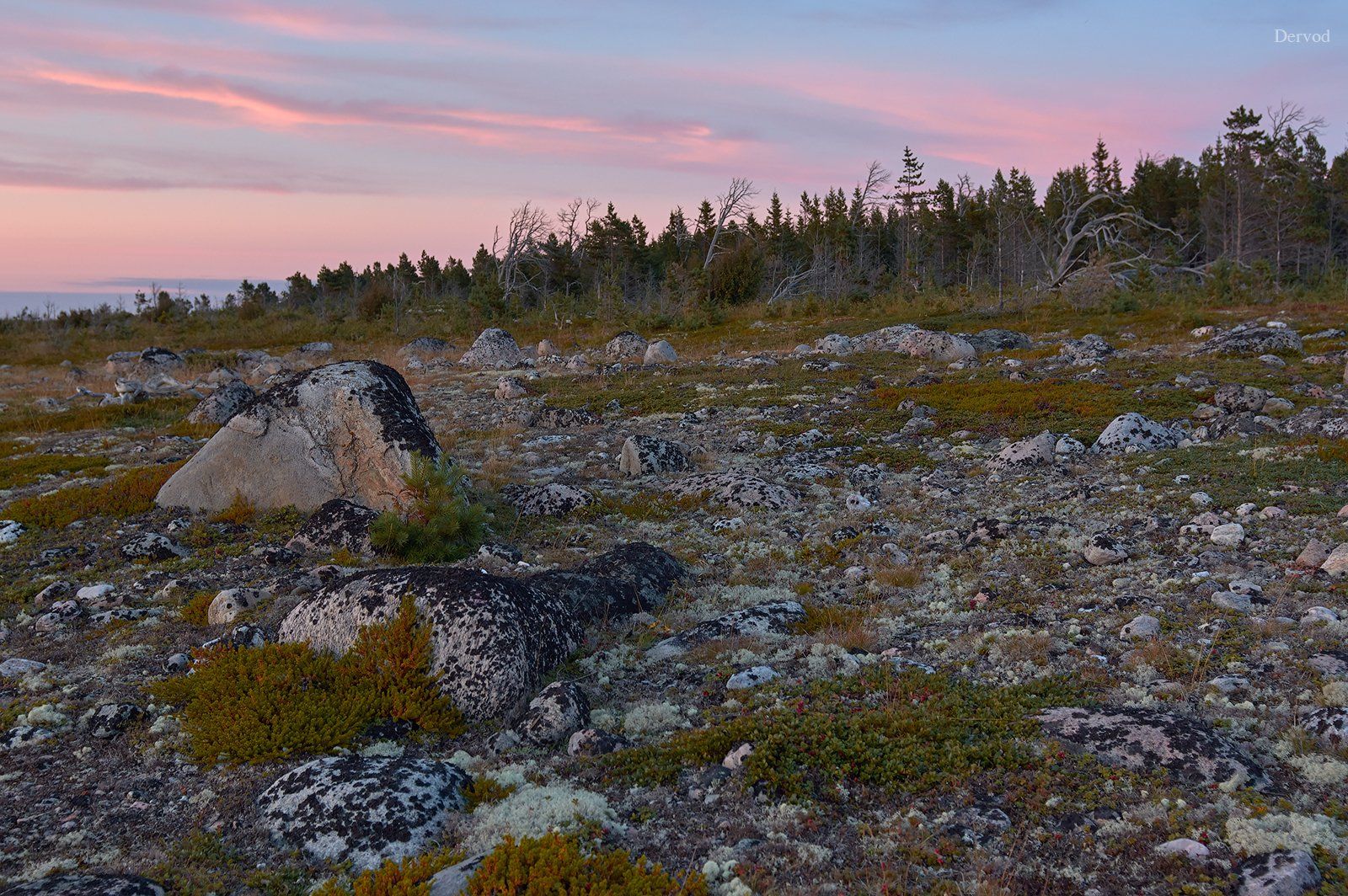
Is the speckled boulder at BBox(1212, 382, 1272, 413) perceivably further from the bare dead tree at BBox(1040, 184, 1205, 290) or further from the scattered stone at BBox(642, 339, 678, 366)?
the bare dead tree at BBox(1040, 184, 1205, 290)

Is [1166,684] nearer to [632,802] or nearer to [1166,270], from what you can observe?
[632,802]

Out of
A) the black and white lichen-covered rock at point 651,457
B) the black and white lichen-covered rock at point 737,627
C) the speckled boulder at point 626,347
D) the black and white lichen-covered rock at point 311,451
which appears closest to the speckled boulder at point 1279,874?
the black and white lichen-covered rock at point 737,627

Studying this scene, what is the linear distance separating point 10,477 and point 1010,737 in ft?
58.4

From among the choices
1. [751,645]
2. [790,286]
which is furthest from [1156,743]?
[790,286]

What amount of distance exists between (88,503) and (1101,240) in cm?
6935

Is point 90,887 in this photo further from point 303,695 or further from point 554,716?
point 554,716

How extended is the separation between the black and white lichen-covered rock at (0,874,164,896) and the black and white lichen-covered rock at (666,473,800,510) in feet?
29.7

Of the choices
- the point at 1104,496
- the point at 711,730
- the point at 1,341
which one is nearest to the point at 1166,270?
the point at 1104,496

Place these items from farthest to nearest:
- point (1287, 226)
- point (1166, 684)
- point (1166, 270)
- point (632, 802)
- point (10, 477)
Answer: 1. point (1287, 226)
2. point (1166, 270)
3. point (10, 477)
4. point (1166, 684)
5. point (632, 802)

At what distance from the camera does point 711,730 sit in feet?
19.0

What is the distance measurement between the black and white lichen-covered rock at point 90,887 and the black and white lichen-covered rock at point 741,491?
29.7ft

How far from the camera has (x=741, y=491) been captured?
1260cm

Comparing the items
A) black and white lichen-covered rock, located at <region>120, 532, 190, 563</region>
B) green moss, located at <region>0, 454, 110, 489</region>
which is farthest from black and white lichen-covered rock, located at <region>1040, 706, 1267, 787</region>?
green moss, located at <region>0, 454, 110, 489</region>

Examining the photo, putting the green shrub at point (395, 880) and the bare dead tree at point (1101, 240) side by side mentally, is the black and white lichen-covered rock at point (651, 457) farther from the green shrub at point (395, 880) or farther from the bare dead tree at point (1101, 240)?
the bare dead tree at point (1101, 240)
